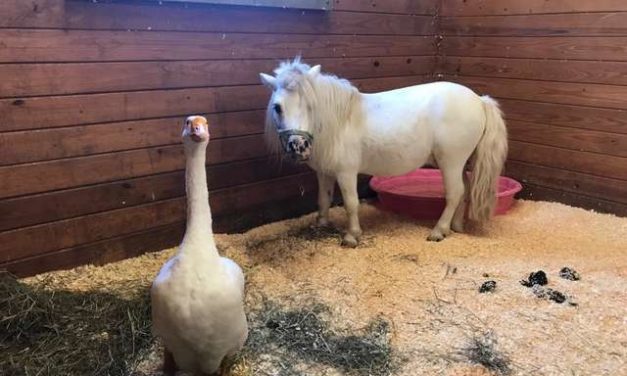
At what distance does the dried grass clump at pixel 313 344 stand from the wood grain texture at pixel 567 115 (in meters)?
1.77

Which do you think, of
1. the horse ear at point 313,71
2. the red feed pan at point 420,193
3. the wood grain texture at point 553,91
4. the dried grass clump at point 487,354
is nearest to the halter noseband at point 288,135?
the horse ear at point 313,71

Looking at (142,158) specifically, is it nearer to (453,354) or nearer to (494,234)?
(453,354)

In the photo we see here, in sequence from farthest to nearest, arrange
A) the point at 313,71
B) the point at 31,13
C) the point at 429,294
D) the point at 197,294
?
the point at 313,71 → the point at 429,294 → the point at 31,13 → the point at 197,294

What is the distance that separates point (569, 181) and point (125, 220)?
232cm

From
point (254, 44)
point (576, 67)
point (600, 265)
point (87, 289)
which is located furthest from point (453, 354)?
point (576, 67)

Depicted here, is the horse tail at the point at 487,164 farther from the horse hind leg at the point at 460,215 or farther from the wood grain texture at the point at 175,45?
the wood grain texture at the point at 175,45

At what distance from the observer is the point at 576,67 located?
2852mm

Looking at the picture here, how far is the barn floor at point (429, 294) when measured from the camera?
1.61 meters

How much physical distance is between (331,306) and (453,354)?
1.56 feet

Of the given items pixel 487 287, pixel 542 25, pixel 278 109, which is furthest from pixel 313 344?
pixel 542 25

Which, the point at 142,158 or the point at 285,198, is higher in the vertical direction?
the point at 142,158

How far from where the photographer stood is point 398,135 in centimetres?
248

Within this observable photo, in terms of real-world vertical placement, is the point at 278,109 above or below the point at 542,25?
below

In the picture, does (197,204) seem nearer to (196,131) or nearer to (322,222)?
(196,131)
